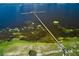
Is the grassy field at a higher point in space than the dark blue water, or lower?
lower

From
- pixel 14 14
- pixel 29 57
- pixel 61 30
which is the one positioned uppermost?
pixel 14 14

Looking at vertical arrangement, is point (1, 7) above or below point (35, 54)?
above

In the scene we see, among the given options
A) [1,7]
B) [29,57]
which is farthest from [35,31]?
[1,7]

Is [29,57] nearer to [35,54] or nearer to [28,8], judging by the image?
[35,54]

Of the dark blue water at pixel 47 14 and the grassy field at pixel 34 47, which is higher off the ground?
the dark blue water at pixel 47 14

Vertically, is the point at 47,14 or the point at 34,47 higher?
the point at 47,14

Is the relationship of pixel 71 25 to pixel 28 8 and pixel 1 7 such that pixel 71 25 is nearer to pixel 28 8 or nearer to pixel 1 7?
→ pixel 28 8
